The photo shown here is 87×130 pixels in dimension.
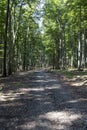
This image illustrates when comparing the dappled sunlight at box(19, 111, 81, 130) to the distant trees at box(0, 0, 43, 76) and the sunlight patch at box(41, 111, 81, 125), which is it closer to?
the sunlight patch at box(41, 111, 81, 125)

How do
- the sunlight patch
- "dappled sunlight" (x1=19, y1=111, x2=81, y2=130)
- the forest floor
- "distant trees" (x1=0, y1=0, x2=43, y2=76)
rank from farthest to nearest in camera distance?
Result: "distant trees" (x1=0, y1=0, x2=43, y2=76) → the sunlight patch → the forest floor → "dappled sunlight" (x1=19, y1=111, x2=81, y2=130)

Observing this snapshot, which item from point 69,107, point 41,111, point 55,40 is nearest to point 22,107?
point 41,111

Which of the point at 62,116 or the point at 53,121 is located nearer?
the point at 53,121

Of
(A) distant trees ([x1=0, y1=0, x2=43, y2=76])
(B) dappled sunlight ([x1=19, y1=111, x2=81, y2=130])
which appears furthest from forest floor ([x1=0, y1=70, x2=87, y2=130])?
(A) distant trees ([x1=0, y1=0, x2=43, y2=76])

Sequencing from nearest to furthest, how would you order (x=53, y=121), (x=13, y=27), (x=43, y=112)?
(x=53, y=121), (x=43, y=112), (x=13, y=27)

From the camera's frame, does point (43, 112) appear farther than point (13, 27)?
No

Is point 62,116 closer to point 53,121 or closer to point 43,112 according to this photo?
point 53,121

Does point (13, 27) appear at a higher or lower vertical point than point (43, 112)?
higher

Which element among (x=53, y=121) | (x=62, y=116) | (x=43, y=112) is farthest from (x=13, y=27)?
(x=53, y=121)

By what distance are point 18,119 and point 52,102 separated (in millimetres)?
3173

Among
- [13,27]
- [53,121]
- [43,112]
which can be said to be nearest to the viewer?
[53,121]

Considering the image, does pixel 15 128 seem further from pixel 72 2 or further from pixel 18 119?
pixel 72 2

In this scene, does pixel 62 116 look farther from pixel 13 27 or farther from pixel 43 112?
pixel 13 27

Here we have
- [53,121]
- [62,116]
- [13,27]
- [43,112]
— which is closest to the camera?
[53,121]
